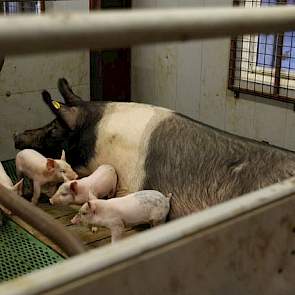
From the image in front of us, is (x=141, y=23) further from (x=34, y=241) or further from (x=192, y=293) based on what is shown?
(x=34, y=241)

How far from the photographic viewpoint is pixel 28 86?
3.31 meters

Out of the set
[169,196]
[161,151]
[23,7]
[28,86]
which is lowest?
[169,196]

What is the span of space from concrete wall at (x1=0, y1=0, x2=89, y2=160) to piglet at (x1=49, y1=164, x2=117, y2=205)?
98cm

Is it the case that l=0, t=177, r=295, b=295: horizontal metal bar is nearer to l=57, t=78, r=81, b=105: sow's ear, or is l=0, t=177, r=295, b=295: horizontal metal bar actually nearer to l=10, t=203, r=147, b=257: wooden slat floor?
l=10, t=203, r=147, b=257: wooden slat floor

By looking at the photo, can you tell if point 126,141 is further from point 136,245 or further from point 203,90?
point 136,245

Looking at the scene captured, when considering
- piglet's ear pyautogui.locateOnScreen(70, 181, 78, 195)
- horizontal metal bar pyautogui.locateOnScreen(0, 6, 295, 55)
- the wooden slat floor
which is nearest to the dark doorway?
the wooden slat floor

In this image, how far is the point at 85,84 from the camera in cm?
354

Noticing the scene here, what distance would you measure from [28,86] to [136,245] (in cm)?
282

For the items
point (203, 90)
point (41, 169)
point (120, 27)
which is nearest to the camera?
point (120, 27)

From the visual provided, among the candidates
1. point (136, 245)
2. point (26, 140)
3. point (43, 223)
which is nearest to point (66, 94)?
point (26, 140)

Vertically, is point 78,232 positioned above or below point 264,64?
below

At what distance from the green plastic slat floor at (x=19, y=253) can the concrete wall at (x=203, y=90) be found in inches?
53.8

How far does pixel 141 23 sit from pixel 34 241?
1822 millimetres

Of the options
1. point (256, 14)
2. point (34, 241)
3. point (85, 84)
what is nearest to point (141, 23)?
point (256, 14)
